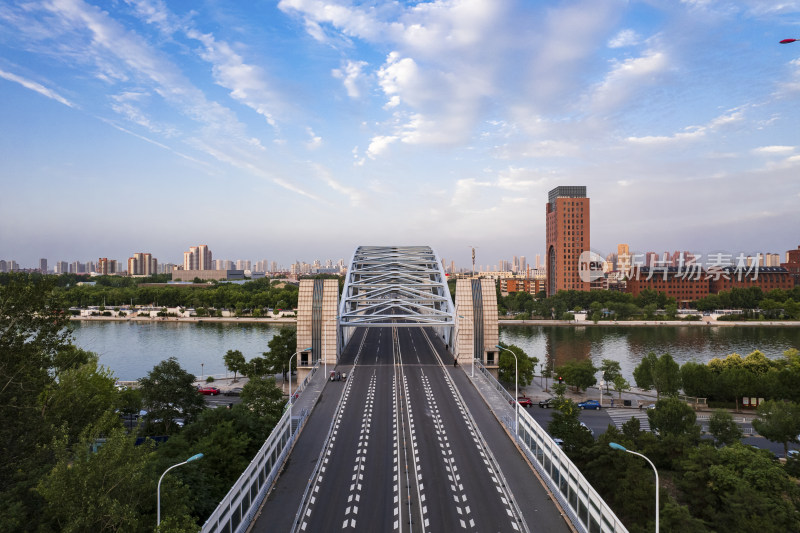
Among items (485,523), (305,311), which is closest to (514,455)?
(485,523)

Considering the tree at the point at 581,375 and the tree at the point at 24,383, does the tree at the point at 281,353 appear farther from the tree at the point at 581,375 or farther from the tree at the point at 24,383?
the tree at the point at 24,383

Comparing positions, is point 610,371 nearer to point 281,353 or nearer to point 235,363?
point 281,353

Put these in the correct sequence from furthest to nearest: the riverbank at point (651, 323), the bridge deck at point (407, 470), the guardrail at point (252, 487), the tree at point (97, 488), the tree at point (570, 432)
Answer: the riverbank at point (651, 323)
the tree at point (570, 432)
the bridge deck at point (407, 470)
the guardrail at point (252, 487)
the tree at point (97, 488)

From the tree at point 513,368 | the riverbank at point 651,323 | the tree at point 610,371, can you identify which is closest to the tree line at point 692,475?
the tree at point 610,371

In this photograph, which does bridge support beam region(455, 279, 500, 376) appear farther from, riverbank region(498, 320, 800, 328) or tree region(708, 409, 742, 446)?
riverbank region(498, 320, 800, 328)

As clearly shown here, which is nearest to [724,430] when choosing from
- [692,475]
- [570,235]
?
[692,475]

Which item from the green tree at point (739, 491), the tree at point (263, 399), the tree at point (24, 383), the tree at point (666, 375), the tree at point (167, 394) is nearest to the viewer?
the tree at point (24, 383)
